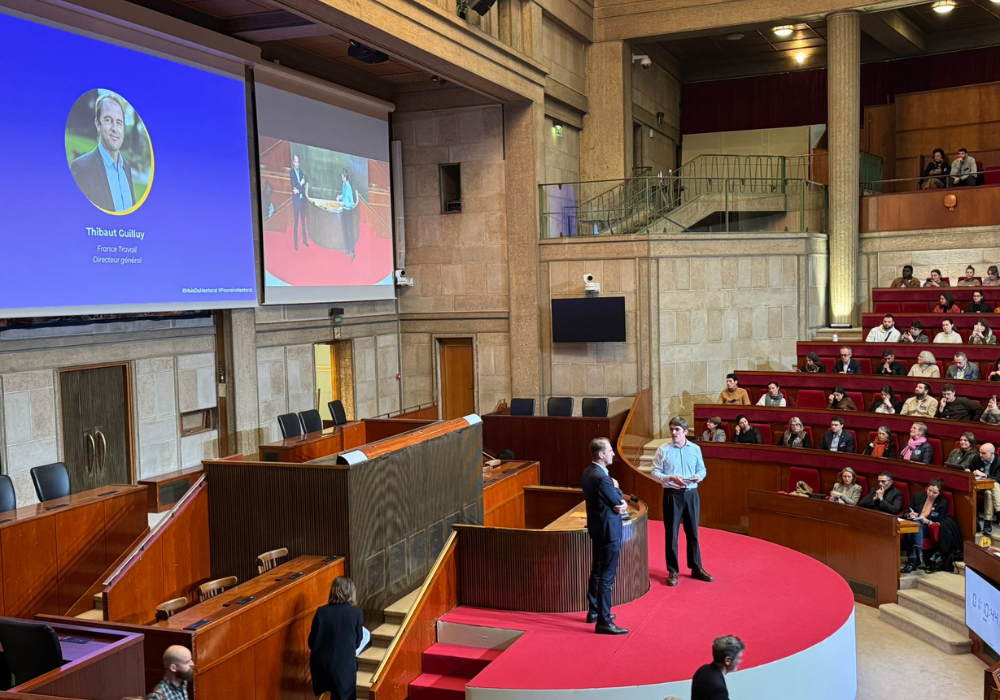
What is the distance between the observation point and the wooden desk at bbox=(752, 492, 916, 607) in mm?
8148

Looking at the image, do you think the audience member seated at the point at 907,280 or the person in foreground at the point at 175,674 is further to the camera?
the audience member seated at the point at 907,280

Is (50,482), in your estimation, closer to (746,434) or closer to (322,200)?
(322,200)

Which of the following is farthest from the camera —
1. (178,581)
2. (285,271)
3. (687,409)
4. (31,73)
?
(687,409)

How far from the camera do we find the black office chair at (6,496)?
7117mm

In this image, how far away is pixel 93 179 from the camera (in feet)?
29.2

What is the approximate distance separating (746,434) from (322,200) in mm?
6076

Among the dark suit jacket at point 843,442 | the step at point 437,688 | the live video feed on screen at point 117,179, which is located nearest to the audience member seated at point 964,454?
the dark suit jacket at point 843,442

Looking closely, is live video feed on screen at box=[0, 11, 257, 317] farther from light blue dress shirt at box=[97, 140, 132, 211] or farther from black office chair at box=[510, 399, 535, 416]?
black office chair at box=[510, 399, 535, 416]

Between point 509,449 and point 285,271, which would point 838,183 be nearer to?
point 509,449

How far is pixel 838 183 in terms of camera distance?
14102mm

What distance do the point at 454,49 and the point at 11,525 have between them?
25.1ft

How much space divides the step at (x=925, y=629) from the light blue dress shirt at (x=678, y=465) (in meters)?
2.21

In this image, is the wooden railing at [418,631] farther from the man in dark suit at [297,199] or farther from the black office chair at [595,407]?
the man in dark suit at [297,199]

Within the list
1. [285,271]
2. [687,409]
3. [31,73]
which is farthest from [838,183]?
[31,73]
